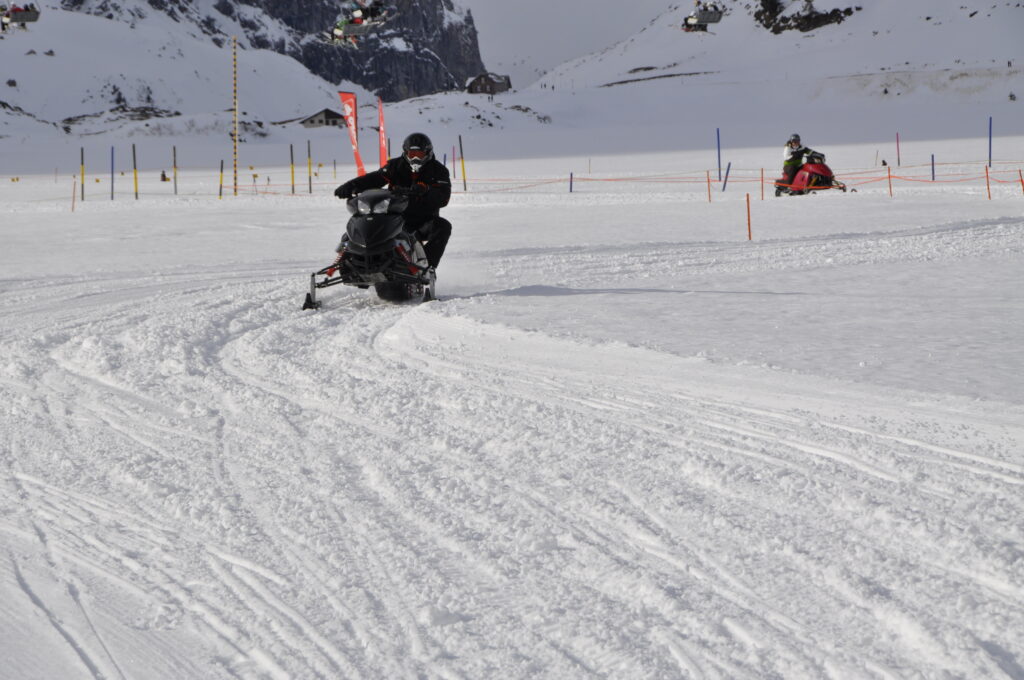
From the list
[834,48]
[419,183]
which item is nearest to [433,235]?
[419,183]

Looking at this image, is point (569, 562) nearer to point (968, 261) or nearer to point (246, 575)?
point (246, 575)

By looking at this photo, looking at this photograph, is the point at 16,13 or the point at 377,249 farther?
the point at 16,13

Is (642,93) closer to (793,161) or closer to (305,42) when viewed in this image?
(793,161)

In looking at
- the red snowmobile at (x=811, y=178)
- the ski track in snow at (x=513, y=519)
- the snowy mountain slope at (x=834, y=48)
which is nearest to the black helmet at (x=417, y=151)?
the ski track in snow at (x=513, y=519)

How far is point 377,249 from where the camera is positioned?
8484 mm

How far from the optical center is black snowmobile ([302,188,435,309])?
848cm

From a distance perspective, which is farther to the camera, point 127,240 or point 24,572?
point 127,240

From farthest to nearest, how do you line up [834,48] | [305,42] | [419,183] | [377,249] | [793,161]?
[305,42], [834,48], [793,161], [419,183], [377,249]

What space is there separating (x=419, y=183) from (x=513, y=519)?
6088 millimetres

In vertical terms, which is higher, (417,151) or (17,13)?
(17,13)

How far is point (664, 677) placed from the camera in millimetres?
2443

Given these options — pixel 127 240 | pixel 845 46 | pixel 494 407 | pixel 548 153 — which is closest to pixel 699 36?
pixel 845 46

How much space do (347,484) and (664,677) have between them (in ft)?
5.73

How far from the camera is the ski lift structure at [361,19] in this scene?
→ 111 ft
